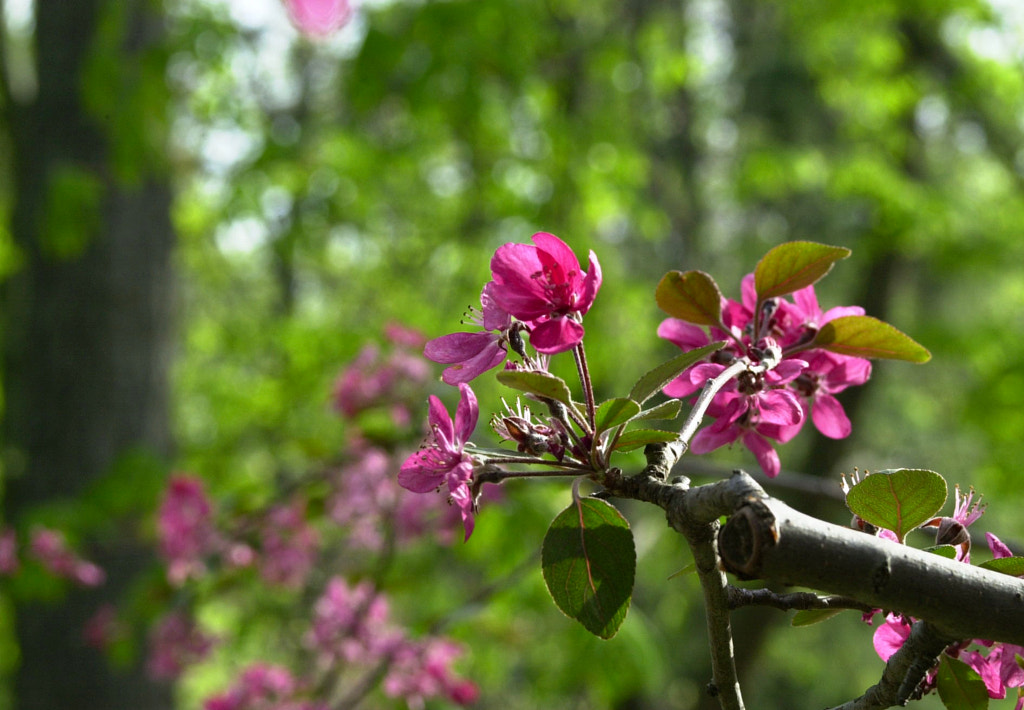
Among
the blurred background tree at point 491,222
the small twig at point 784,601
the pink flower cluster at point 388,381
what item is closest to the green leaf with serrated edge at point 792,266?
the small twig at point 784,601

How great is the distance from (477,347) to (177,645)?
218 cm

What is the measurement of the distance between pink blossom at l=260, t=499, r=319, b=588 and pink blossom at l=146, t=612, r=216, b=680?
238 mm

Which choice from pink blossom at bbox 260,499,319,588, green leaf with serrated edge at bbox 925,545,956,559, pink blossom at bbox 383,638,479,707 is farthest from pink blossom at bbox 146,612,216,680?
green leaf with serrated edge at bbox 925,545,956,559

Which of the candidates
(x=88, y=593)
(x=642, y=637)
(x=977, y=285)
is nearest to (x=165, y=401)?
(x=88, y=593)

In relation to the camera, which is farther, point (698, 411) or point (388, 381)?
point (388, 381)

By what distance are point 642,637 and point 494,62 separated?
76.2 inches

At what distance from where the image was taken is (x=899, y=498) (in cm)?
59

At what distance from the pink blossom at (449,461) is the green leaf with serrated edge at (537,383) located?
0.08 m

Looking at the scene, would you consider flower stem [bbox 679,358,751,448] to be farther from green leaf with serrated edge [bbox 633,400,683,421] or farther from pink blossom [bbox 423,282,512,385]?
pink blossom [bbox 423,282,512,385]

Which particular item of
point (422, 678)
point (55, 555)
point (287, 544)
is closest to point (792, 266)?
point (422, 678)

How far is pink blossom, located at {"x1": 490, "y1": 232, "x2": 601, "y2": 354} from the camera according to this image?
64 cm

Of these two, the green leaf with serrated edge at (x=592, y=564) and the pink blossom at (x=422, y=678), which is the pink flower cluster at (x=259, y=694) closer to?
the pink blossom at (x=422, y=678)

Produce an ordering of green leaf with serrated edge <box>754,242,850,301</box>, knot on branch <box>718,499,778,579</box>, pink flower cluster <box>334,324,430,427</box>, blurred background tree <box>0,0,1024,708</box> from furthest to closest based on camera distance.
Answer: blurred background tree <box>0,0,1024,708</box>, pink flower cluster <box>334,324,430,427</box>, green leaf with serrated edge <box>754,242,850,301</box>, knot on branch <box>718,499,778,579</box>

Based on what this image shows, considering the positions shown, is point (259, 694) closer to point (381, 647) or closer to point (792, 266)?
point (381, 647)
